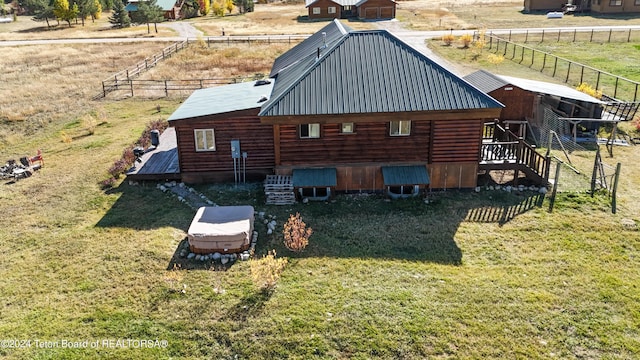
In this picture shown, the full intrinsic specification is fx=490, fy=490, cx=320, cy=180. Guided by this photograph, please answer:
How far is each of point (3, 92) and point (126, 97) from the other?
32.6 feet

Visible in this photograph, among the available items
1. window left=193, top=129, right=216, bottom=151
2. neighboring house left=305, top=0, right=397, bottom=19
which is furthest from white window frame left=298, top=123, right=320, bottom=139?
neighboring house left=305, top=0, right=397, bottom=19

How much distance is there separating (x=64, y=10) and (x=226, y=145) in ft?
223

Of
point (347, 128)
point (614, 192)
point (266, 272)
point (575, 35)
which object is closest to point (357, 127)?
point (347, 128)

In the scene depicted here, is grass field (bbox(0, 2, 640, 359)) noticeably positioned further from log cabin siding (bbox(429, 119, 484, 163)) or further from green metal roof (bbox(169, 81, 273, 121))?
green metal roof (bbox(169, 81, 273, 121))

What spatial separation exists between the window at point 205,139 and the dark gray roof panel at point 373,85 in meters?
2.67

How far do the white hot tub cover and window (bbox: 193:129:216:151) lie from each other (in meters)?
4.46

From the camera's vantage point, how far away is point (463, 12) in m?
80.7

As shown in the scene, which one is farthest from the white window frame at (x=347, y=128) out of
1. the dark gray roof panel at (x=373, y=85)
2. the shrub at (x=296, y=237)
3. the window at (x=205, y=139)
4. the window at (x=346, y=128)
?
the window at (x=205, y=139)

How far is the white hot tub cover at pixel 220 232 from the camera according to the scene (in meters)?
14.4

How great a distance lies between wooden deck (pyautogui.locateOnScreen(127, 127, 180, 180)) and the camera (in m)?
19.7

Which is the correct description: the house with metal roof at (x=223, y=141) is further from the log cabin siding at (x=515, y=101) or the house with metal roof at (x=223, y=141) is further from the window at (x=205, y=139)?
the log cabin siding at (x=515, y=101)

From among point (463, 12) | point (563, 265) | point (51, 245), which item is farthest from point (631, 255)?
point (463, 12)

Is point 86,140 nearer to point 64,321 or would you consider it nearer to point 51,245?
point 51,245

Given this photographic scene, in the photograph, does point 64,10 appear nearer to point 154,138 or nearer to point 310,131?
point 154,138
